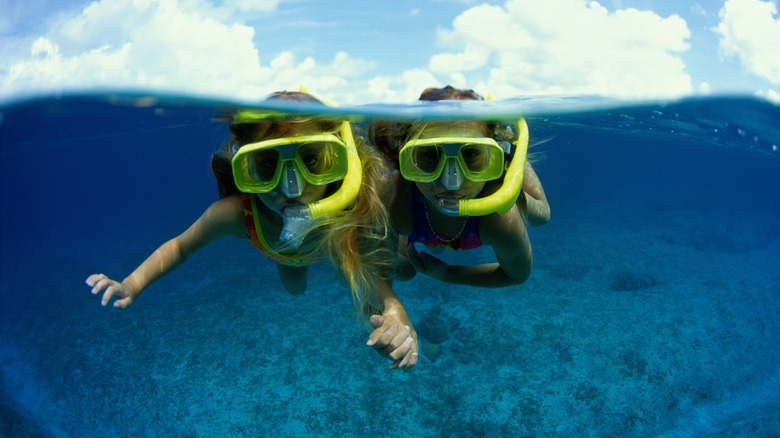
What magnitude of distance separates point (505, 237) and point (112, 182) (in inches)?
1908

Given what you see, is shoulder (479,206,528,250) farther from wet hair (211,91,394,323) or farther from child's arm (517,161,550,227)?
wet hair (211,91,394,323)

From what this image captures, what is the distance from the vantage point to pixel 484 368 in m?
7.20

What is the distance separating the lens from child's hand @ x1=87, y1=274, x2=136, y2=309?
3181 millimetres

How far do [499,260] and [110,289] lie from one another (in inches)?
151

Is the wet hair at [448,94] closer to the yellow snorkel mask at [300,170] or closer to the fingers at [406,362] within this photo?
the yellow snorkel mask at [300,170]

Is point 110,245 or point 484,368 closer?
point 484,368

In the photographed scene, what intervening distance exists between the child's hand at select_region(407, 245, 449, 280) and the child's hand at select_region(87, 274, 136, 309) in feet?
10.9

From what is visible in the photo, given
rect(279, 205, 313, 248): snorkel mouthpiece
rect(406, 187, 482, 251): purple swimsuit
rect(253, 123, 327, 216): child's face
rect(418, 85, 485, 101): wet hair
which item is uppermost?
rect(418, 85, 485, 101): wet hair

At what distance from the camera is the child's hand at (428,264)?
5309 mm

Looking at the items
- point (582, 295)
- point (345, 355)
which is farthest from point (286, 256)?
point (582, 295)

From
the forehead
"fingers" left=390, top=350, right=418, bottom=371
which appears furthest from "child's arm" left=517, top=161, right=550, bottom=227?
"fingers" left=390, top=350, right=418, bottom=371

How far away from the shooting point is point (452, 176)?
127 inches

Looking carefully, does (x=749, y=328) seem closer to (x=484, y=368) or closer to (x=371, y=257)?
(x=484, y=368)

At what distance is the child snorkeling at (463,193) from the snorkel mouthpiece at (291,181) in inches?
35.1
